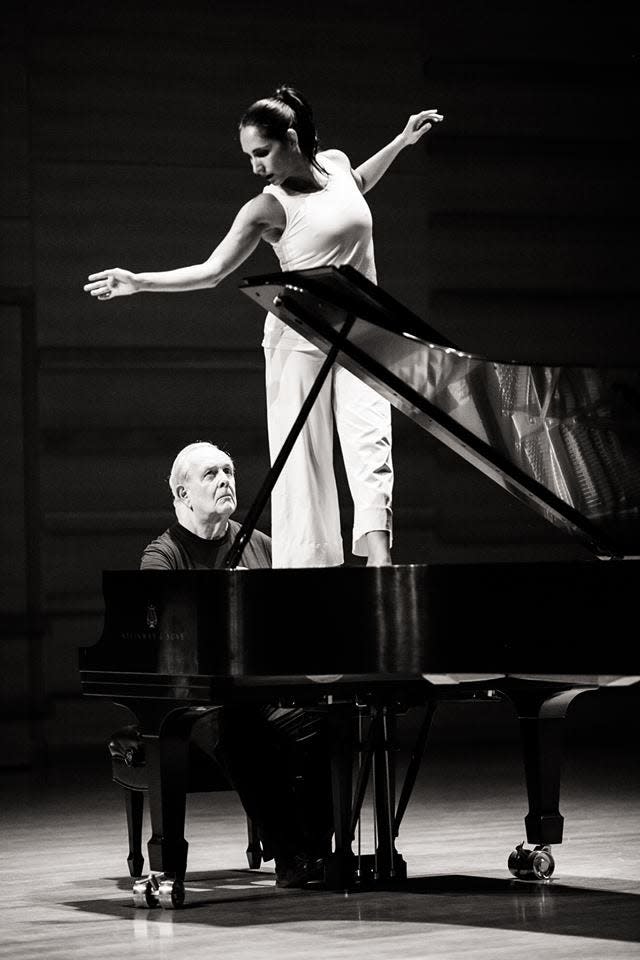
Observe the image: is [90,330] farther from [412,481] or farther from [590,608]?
[590,608]

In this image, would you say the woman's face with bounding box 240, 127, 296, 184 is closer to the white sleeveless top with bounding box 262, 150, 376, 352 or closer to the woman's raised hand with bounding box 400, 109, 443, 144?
the white sleeveless top with bounding box 262, 150, 376, 352

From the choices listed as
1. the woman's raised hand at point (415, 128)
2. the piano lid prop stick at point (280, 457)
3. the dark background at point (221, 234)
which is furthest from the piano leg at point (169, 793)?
the dark background at point (221, 234)

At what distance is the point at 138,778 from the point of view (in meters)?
4.27

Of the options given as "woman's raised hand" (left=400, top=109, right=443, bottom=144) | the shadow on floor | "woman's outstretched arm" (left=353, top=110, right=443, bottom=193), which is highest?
"woman's raised hand" (left=400, top=109, right=443, bottom=144)

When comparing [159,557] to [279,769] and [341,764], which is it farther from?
[341,764]

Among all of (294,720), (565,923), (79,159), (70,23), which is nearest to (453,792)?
(294,720)

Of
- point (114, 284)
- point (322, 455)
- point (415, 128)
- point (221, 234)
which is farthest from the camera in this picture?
point (221, 234)

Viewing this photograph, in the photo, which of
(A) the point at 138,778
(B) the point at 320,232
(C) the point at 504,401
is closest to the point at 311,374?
(B) the point at 320,232

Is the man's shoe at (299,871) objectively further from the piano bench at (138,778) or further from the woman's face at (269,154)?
the woman's face at (269,154)

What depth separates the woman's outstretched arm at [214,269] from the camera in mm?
4031

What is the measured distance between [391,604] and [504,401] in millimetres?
530

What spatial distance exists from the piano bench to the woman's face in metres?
1.36

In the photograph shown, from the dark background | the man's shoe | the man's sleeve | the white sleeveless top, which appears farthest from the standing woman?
the dark background

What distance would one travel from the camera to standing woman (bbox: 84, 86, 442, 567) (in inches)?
162
